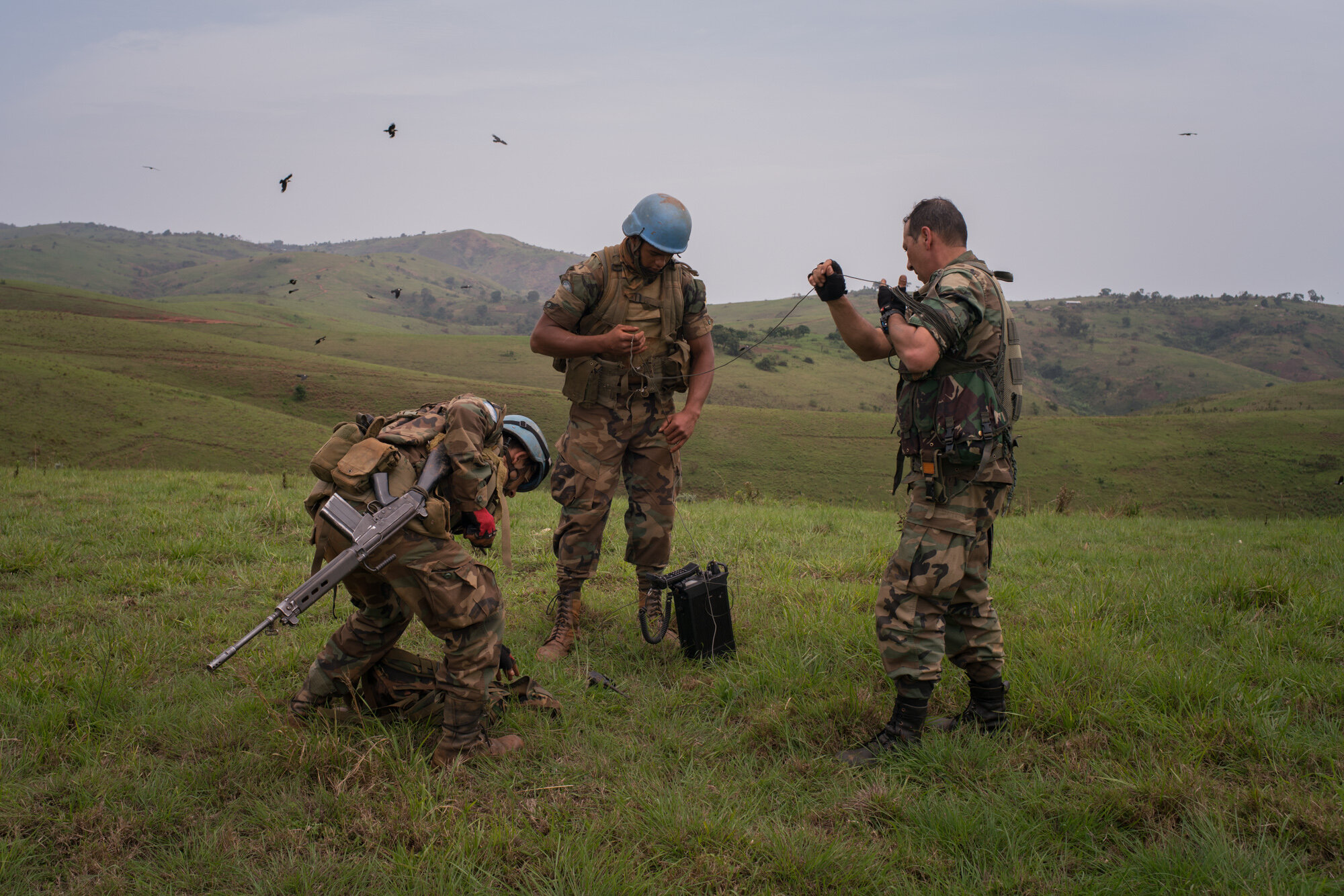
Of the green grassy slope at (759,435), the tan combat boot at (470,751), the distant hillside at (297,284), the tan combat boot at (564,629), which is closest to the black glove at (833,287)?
the tan combat boot at (470,751)

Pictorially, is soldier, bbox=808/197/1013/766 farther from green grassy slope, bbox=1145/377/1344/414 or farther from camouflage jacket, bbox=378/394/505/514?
green grassy slope, bbox=1145/377/1344/414

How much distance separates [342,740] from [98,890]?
1.00 metres

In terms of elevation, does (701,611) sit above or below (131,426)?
above

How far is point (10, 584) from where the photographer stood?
5691mm

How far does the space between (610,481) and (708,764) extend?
2152 millimetres

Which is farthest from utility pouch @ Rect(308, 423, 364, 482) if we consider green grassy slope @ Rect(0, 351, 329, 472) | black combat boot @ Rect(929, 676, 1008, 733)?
green grassy slope @ Rect(0, 351, 329, 472)

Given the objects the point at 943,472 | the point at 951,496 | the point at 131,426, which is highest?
the point at 943,472

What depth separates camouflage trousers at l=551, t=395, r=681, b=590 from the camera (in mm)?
5258

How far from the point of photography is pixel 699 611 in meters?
4.77

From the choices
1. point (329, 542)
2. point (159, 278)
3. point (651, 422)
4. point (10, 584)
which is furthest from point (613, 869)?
point (159, 278)

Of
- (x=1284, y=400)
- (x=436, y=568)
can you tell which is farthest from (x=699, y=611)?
(x=1284, y=400)

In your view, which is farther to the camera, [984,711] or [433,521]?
[984,711]

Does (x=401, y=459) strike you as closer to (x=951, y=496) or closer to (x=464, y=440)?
(x=464, y=440)

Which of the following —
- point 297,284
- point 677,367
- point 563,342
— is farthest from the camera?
point 297,284
